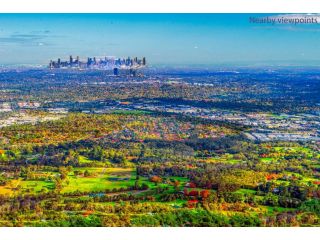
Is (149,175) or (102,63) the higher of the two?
(102,63)

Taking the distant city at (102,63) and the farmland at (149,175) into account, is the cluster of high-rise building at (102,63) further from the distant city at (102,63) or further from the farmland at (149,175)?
the farmland at (149,175)

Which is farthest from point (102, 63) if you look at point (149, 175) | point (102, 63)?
point (149, 175)

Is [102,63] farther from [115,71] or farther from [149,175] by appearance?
[149,175]

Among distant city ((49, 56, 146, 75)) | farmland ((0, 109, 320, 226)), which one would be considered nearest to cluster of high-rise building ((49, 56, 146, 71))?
distant city ((49, 56, 146, 75))

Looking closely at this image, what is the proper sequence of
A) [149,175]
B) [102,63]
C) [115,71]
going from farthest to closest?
[115,71]
[102,63]
[149,175]

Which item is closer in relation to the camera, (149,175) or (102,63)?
(149,175)

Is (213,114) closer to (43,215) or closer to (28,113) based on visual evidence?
(28,113)

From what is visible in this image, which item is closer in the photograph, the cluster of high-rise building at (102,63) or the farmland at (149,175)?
the farmland at (149,175)

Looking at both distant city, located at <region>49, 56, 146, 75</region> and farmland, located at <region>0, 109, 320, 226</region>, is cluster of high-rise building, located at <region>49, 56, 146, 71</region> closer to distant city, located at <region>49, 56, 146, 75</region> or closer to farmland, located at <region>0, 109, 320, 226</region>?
distant city, located at <region>49, 56, 146, 75</region>

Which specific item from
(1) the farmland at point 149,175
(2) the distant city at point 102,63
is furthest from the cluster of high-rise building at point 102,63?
(1) the farmland at point 149,175
